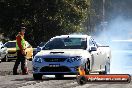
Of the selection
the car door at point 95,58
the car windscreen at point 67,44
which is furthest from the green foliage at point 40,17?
the car windscreen at point 67,44

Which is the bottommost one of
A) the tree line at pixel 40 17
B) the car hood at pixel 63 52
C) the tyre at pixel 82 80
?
the tyre at pixel 82 80

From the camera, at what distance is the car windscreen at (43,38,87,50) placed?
20013mm

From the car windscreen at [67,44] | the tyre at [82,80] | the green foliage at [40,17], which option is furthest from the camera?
the green foliage at [40,17]

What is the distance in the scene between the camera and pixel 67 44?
66.1 ft

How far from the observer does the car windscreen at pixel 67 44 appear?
20.0m

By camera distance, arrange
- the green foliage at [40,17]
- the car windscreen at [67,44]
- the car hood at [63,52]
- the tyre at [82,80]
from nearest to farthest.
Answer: the tyre at [82,80]
the car hood at [63,52]
the car windscreen at [67,44]
the green foliage at [40,17]

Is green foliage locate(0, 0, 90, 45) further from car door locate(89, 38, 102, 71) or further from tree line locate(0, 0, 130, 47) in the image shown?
car door locate(89, 38, 102, 71)

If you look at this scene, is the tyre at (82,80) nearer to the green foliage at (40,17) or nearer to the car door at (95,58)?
the car door at (95,58)

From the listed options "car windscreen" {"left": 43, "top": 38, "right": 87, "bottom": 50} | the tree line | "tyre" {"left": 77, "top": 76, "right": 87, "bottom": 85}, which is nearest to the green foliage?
the tree line

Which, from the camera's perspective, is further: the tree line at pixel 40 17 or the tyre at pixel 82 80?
the tree line at pixel 40 17

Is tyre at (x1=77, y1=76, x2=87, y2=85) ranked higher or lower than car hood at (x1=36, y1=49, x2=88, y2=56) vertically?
lower

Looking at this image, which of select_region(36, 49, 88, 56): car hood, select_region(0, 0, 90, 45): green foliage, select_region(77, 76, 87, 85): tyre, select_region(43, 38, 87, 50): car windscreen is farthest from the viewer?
select_region(0, 0, 90, 45): green foliage

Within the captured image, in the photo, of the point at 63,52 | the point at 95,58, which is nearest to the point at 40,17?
the point at 95,58

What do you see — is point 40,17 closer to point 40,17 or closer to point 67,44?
point 40,17
